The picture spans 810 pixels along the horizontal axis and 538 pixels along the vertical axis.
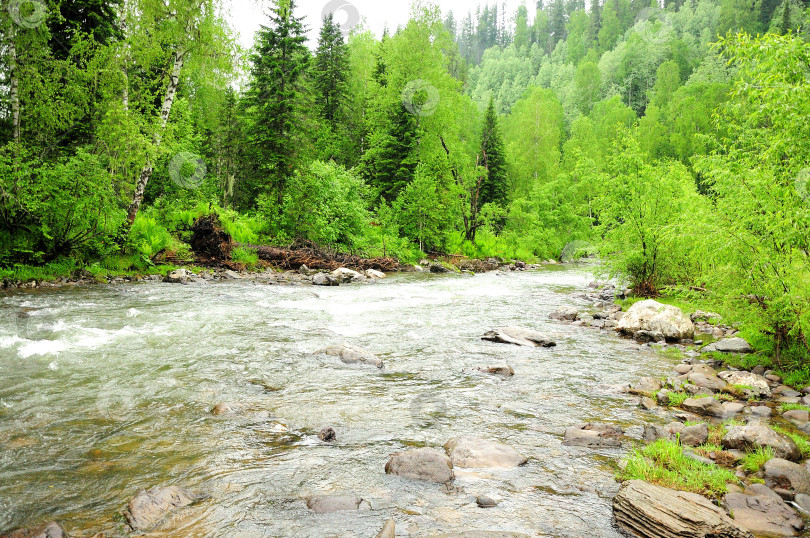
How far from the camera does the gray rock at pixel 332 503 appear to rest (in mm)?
4176

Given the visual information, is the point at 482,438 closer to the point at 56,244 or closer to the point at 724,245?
the point at 724,245

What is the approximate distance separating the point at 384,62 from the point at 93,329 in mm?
32501

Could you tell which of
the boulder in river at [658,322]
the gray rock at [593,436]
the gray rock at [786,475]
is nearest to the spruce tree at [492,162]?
the boulder in river at [658,322]

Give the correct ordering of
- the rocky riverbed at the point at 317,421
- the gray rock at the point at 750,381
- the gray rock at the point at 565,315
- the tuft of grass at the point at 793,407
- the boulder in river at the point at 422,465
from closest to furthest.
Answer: the rocky riverbed at the point at 317,421
the boulder in river at the point at 422,465
the tuft of grass at the point at 793,407
the gray rock at the point at 750,381
the gray rock at the point at 565,315

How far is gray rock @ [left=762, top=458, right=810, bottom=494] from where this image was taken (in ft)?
15.0

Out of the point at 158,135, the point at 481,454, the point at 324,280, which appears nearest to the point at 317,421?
the point at 481,454

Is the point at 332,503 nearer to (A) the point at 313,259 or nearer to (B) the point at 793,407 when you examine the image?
(B) the point at 793,407

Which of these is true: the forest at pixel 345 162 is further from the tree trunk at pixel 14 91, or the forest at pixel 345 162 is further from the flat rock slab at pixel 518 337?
the flat rock slab at pixel 518 337

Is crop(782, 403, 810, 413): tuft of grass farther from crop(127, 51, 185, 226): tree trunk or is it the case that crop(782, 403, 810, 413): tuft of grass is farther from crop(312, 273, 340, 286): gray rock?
crop(127, 51, 185, 226): tree trunk

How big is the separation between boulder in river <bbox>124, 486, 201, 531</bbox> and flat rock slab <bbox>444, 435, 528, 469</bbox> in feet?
8.56

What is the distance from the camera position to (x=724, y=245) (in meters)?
7.24

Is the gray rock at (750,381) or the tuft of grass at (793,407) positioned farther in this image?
the gray rock at (750,381)

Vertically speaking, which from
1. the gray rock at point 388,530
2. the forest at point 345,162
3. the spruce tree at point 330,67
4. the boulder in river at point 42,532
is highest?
the spruce tree at point 330,67

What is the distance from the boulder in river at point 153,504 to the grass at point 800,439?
20.6 feet
